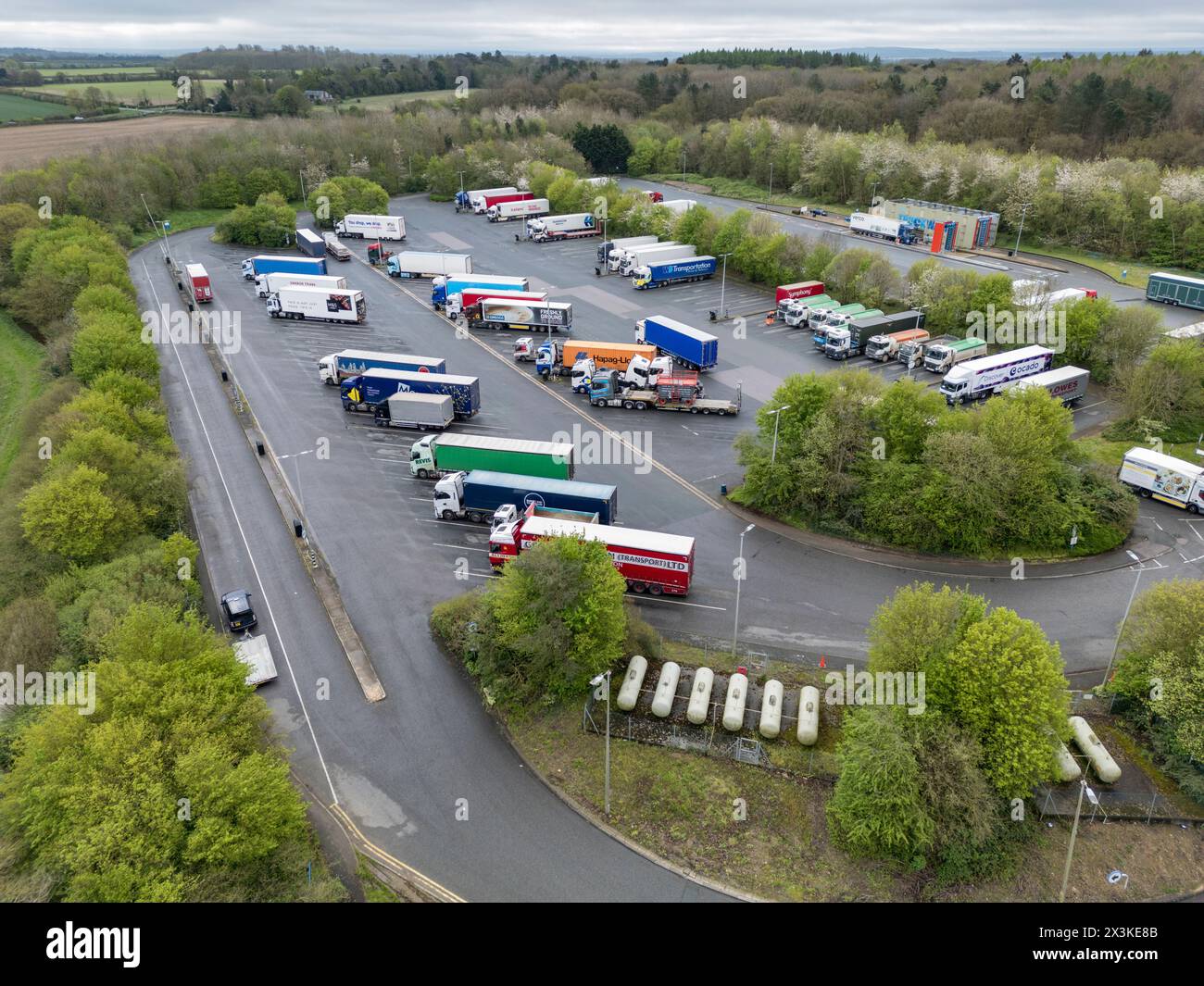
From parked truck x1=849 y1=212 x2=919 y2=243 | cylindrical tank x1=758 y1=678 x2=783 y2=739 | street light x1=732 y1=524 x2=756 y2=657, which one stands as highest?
parked truck x1=849 y1=212 x2=919 y2=243

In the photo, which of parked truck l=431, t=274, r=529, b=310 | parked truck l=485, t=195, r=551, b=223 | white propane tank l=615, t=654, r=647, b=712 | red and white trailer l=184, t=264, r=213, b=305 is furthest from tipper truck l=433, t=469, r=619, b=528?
parked truck l=485, t=195, r=551, b=223

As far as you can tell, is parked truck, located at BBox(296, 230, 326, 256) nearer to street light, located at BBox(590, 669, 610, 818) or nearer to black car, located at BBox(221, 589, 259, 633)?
black car, located at BBox(221, 589, 259, 633)

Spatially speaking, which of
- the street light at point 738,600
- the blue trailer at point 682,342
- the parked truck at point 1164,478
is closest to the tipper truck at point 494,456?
the street light at point 738,600

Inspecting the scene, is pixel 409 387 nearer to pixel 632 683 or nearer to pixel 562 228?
pixel 632 683

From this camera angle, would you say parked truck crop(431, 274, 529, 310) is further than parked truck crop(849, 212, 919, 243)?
No

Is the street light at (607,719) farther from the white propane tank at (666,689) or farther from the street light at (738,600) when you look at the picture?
the street light at (738,600)

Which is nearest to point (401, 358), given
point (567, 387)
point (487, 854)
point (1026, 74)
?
point (567, 387)
